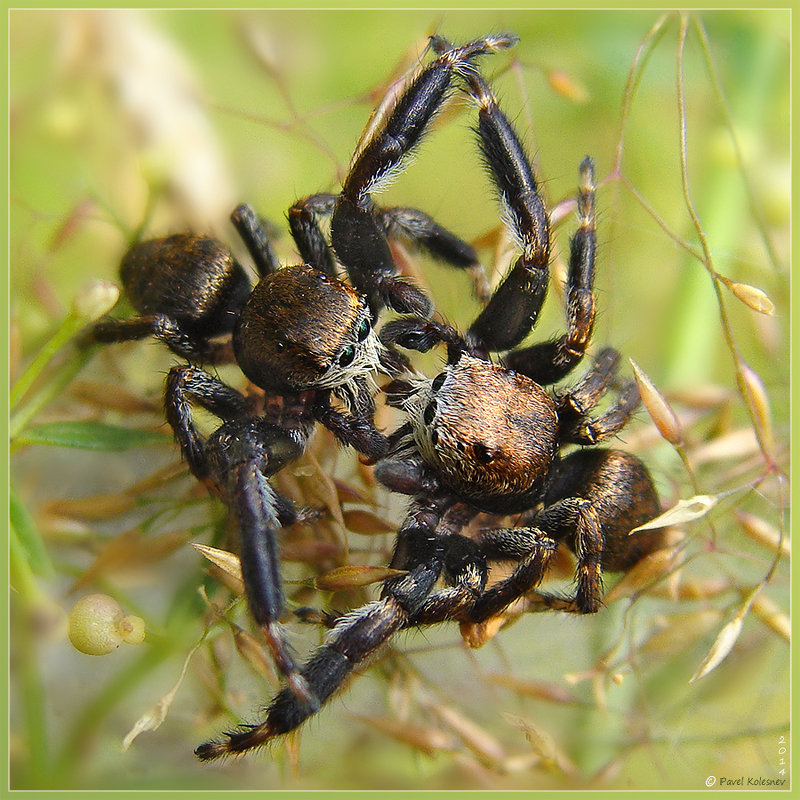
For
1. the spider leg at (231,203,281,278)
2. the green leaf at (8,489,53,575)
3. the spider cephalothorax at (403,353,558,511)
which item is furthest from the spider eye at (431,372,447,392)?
the green leaf at (8,489,53,575)

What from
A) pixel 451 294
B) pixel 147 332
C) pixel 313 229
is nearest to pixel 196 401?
A: pixel 147 332

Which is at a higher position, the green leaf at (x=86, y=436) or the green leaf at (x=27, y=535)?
the green leaf at (x=86, y=436)

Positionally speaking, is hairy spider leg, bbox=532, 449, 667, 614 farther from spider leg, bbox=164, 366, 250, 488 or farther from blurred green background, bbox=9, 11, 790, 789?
spider leg, bbox=164, 366, 250, 488

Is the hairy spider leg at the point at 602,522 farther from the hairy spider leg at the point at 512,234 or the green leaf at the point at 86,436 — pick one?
the green leaf at the point at 86,436

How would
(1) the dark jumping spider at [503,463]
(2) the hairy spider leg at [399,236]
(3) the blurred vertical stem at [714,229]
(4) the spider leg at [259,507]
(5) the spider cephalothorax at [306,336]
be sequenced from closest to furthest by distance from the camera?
1. (4) the spider leg at [259,507]
2. (1) the dark jumping spider at [503,463]
3. (5) the spider cephalothorax at [306,336]
4. (2) the hairy spider leg at [399,236]
5. (3) the blurred vertical stem at [714,229]

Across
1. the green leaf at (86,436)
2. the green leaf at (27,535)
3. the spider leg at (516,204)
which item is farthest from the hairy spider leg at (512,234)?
the green leaf at (27,535)

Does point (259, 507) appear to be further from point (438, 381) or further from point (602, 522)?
point (602, 522)
